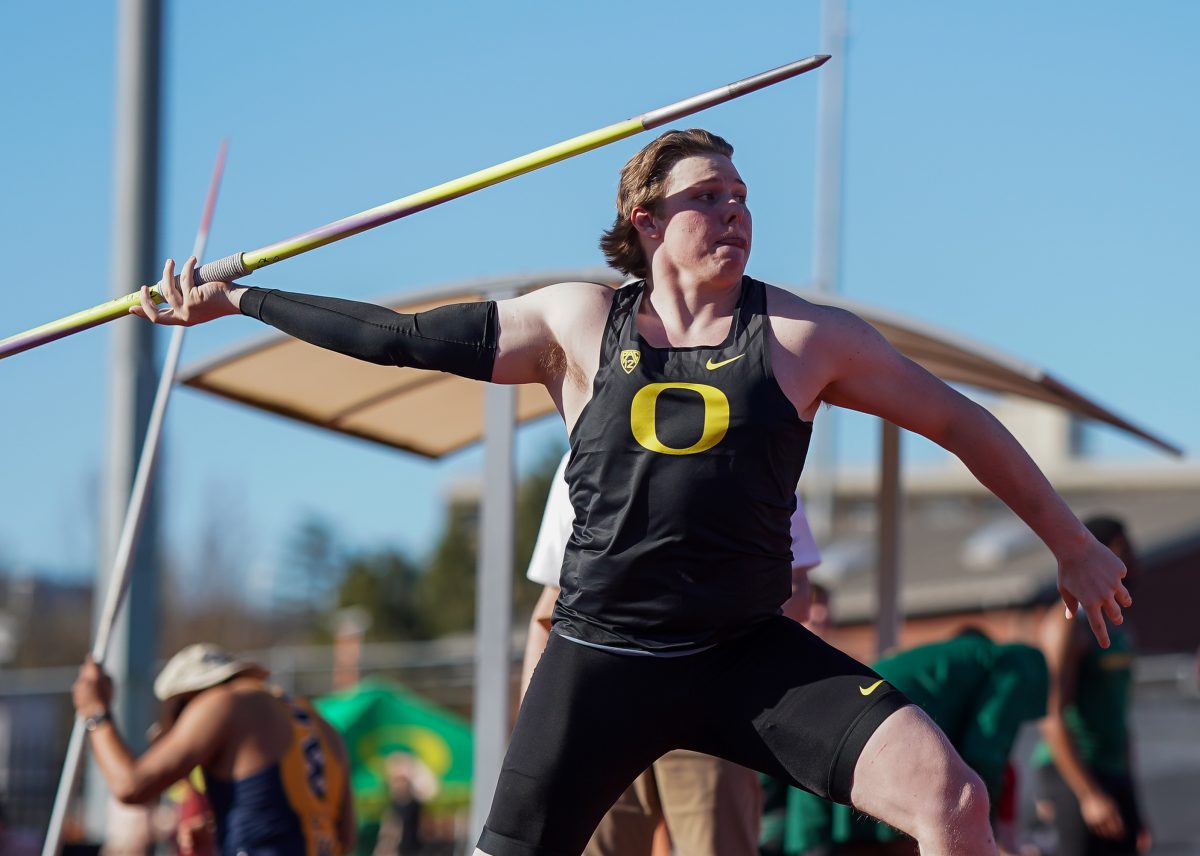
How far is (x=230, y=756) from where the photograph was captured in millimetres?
5984

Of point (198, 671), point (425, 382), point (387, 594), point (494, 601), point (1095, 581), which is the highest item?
point (425, 382)

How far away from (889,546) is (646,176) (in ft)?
17.4

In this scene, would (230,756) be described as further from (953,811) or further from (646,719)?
(953,811)

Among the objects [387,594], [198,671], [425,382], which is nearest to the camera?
[198,671]

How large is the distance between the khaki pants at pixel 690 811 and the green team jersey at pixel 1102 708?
118 inches

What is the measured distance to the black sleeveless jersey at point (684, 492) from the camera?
11.6 feet

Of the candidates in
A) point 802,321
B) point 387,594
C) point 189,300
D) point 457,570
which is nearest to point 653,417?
point 802,321

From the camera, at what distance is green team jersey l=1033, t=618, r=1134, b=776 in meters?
7.88

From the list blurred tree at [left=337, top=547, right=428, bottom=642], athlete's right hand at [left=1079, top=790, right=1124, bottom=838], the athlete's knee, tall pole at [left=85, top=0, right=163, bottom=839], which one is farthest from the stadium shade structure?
blurred tree at [left=337, top=547, right=428, bottom=642]

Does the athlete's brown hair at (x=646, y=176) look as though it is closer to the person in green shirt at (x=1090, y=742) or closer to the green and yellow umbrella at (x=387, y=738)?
the person in green shirt at (x=1090, y=742)

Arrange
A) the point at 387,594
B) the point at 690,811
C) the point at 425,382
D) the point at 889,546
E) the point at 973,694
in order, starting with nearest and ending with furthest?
the point at 690,811 < the point at 973,694 < the point at 425,382 < the point at 889,546 < the point at 387,594

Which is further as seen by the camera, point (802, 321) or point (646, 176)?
point (646, 176)

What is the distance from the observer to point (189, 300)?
13.2 ft

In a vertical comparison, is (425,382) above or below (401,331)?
above
